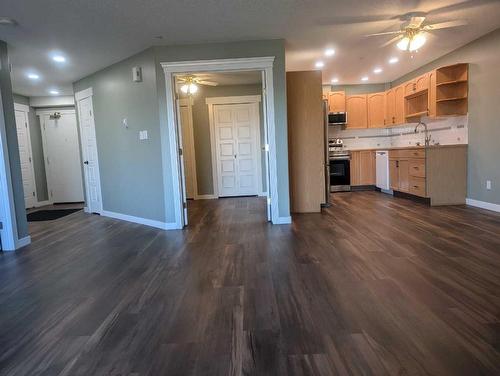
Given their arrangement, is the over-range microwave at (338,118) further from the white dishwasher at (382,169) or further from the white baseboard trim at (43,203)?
the white baseboard trim at (43,203)

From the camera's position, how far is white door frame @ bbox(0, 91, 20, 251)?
3490 millimetres

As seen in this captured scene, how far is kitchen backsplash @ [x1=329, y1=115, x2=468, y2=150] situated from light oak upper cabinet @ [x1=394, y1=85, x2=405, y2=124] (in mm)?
319

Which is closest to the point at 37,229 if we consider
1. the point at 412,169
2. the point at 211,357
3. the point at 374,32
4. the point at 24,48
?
the point at 24,48

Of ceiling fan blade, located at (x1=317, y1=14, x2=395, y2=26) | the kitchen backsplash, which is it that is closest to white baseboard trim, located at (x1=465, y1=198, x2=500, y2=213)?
the kitchen backsplash

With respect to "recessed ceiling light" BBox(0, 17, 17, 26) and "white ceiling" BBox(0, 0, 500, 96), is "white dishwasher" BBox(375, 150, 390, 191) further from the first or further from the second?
"recessed ceiling light" BBox(0, 17, 17, 26)

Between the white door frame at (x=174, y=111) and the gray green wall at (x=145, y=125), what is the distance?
0.19 feet

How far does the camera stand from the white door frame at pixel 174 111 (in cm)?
402

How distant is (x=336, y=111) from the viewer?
7.10m

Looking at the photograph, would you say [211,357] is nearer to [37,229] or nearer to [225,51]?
[225,51]

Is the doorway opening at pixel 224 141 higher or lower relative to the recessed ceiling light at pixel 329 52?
lower

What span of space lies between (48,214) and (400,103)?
7370mm

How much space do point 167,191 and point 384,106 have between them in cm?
541

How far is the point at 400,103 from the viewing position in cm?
633

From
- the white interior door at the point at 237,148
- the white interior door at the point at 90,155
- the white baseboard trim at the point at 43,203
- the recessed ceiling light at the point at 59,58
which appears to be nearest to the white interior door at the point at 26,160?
the white baseboard trim at the point at 43,203
